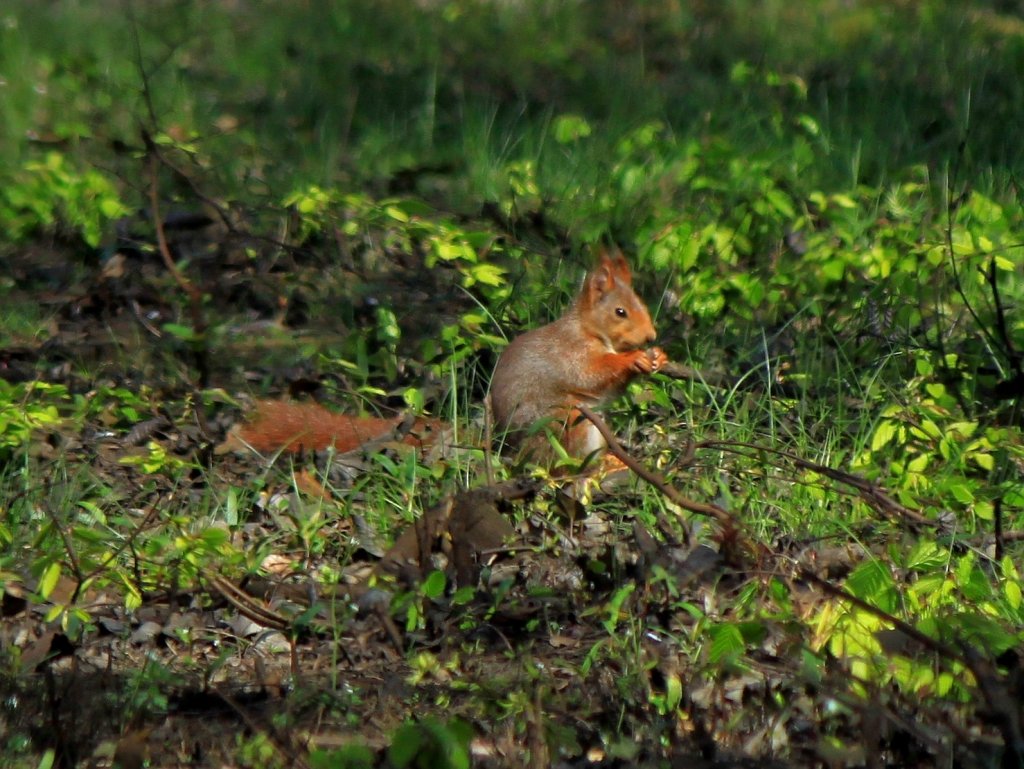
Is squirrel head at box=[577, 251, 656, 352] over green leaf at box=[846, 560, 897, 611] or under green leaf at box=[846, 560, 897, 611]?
under

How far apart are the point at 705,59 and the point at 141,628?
16.4 feet

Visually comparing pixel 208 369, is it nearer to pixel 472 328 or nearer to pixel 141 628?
pixel 472 328

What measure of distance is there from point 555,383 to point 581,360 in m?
0.12

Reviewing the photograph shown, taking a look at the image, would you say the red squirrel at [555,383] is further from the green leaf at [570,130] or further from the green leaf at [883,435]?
the green leaf at [570,130]

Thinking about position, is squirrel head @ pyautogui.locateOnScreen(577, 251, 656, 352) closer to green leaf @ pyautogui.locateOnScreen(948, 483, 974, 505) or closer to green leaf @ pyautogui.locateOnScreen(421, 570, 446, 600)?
green leaf @ pyautogui.locateOnScreen(948, 483, 974, 505)

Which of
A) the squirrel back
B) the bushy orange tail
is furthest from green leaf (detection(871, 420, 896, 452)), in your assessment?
the bushy orange tail

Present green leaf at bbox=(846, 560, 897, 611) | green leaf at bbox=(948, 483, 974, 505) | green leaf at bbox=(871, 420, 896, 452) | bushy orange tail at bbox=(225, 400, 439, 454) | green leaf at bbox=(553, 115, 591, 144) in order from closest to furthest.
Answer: green leaf at bbox=(846, 560, 897, 611)
green leaf at bbox=(948, 483, 974, 505)
green leaf at bbox=(871, 420, 896, 452)
bushy orange tail at bbox=(225, 400, 439, 454)
green leaf at bbox=(553, 115, 591, 144)

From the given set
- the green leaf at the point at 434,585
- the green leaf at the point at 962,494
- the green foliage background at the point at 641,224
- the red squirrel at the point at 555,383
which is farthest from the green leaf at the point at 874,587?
the red squirrel at the point at 555,383

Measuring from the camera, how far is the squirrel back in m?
4.00

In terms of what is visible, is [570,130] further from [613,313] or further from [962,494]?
[962,494]

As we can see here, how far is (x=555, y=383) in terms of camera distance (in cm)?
405

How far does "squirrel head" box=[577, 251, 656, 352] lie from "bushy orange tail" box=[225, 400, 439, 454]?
1.83 ft

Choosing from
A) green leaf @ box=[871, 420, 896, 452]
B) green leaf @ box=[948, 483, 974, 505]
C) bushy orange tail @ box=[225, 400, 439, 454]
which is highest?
green leaf @ box=[948, 483, 974, 505]

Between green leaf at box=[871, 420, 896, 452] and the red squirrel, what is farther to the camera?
the red squirrel
